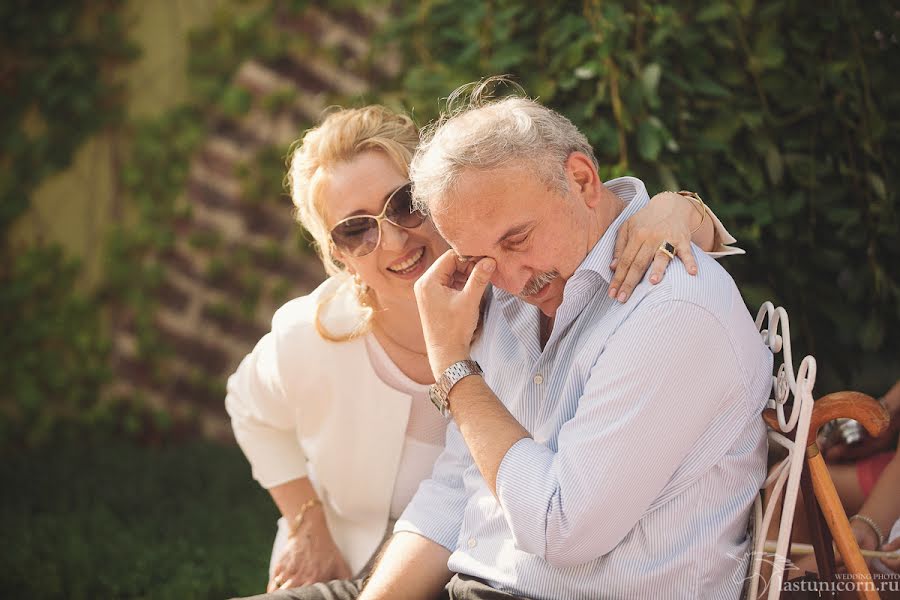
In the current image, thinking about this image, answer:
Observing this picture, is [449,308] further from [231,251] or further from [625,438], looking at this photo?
[231,251]

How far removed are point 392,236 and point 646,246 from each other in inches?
31.0

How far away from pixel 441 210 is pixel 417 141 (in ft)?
2.50

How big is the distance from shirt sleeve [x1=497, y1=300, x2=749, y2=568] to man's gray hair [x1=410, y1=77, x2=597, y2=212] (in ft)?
1.14

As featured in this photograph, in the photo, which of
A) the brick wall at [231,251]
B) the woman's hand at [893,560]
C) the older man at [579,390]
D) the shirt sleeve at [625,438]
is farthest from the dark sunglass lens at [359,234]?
the brick wall at [231,251]

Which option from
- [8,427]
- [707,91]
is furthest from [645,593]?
[8,427]

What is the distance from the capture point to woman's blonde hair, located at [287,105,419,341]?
2.50 metres

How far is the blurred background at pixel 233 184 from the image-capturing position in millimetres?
2916

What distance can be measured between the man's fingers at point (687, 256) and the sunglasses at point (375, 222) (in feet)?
2.54

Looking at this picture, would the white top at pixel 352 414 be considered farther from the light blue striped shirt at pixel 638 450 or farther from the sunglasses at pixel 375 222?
the light blue striped shirt at pixel 638 450

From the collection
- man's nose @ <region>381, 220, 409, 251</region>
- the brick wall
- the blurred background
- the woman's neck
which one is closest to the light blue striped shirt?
man's nose @ <region>381, 220, 409, 251</region>

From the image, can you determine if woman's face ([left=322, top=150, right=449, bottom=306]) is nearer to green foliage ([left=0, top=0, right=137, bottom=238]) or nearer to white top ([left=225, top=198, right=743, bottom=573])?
white top ([left=225, top=198, right=743, bottom=573])

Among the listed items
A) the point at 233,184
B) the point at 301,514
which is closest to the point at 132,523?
the point at 301,514

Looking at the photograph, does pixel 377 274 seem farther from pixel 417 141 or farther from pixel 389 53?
pixel 389 53

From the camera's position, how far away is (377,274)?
254 centimetres
